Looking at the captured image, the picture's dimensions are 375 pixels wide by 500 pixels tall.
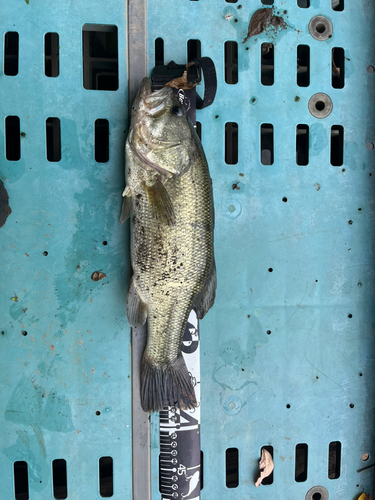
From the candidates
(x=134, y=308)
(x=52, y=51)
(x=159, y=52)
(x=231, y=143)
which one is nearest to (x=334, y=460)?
(x=134, y=308)

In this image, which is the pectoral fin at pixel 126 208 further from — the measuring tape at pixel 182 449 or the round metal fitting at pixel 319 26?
the round metal fitting at pixel 319 26

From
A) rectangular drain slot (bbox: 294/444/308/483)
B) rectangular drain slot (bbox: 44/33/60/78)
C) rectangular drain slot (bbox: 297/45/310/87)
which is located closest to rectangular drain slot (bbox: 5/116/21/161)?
rectangular drain slot (bbox: 44/33/60/78)

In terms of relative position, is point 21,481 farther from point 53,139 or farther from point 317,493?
point 53,139

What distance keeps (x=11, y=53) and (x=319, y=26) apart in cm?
96

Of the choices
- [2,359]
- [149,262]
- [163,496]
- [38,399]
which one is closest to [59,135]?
[149,262]

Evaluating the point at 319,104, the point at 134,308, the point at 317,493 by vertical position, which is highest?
the point at 319,104

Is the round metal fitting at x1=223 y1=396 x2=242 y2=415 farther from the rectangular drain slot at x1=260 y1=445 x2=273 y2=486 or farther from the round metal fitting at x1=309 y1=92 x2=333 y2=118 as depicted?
the round metal fitting at x1=309 y1=92 x2=333 y2=118

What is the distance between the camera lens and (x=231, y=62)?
48.6 inches

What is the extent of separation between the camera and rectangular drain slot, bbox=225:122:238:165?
1215 millimetres

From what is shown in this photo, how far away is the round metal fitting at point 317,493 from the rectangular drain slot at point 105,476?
2.11ft

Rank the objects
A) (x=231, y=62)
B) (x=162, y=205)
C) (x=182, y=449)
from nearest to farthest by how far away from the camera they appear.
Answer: (x=162, y=205) < (x=182, y=449) < (x=231, y=62)

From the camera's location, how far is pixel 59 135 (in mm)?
1140

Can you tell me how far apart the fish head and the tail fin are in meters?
0.54

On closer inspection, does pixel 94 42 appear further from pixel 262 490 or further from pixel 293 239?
pixel 262 490
